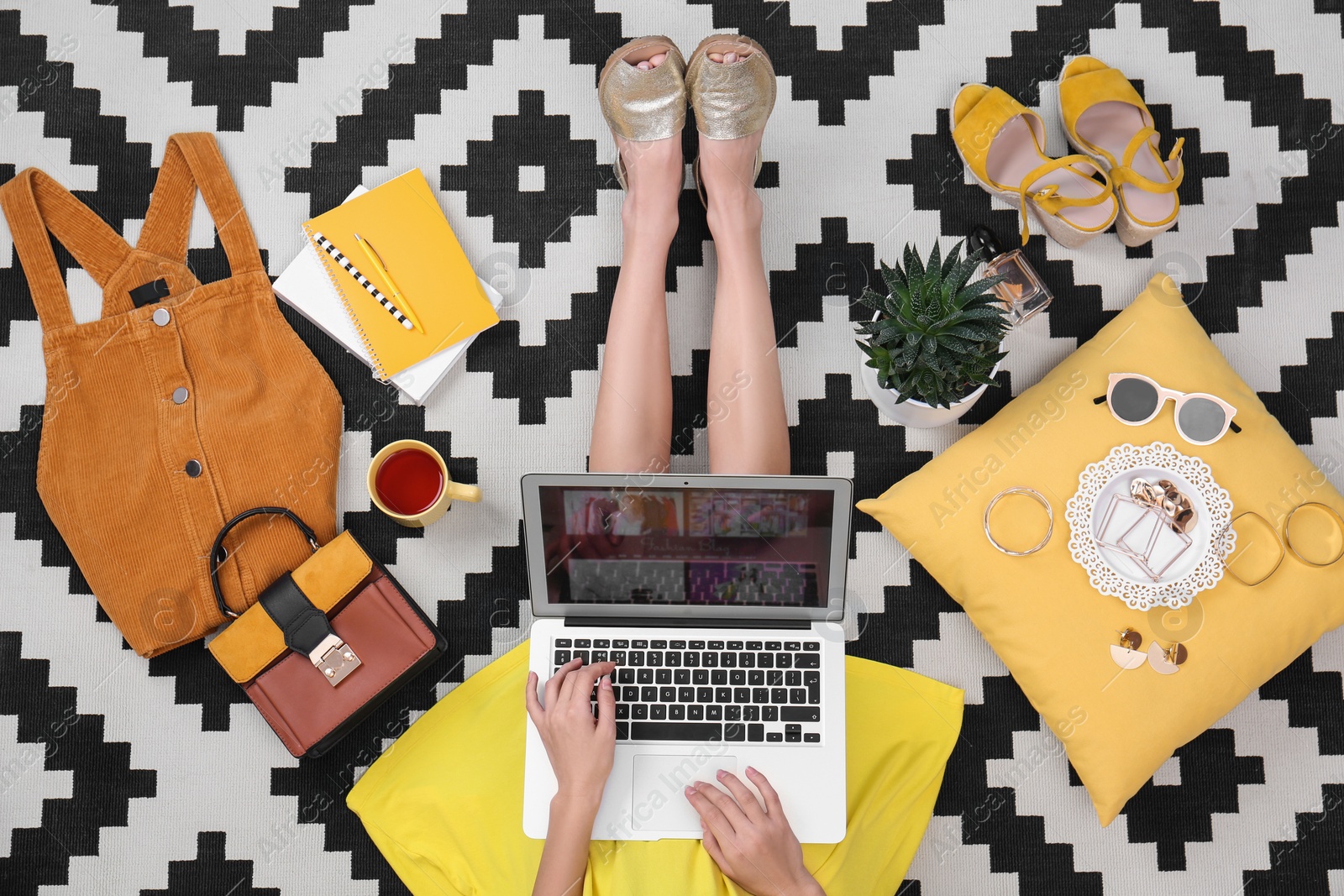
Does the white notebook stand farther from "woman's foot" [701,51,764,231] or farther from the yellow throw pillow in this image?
the yellow throw pillow

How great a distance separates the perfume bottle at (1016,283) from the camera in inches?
47.8

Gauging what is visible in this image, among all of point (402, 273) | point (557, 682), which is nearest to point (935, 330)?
point (557, 682)

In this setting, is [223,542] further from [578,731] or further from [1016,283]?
[1016,283]

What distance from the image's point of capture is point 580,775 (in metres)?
0.93

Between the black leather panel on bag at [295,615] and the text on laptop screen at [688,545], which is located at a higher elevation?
the text on laptop screen at [688,545]

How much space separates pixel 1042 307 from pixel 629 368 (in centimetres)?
63

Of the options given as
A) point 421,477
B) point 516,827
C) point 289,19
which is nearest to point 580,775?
point 516,827

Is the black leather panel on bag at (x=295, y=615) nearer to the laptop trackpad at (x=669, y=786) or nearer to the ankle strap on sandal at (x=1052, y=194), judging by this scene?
the laptop trackpad at (x=669, y=786)

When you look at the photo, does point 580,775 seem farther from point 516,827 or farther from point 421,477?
point 421,477

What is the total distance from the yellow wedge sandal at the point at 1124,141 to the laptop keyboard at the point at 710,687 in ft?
2.68

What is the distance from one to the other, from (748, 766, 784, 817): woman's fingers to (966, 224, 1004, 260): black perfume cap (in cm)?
81

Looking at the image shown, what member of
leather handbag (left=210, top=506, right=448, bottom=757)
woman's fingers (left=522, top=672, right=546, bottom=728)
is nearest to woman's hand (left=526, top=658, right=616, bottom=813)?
woman's fingers (left=522, top=672, right=546, bottom=728)

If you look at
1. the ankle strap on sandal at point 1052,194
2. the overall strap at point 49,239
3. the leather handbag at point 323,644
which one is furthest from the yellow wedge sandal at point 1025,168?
the overall strap at point 49,239

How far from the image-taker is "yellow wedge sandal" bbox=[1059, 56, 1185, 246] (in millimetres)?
1198
